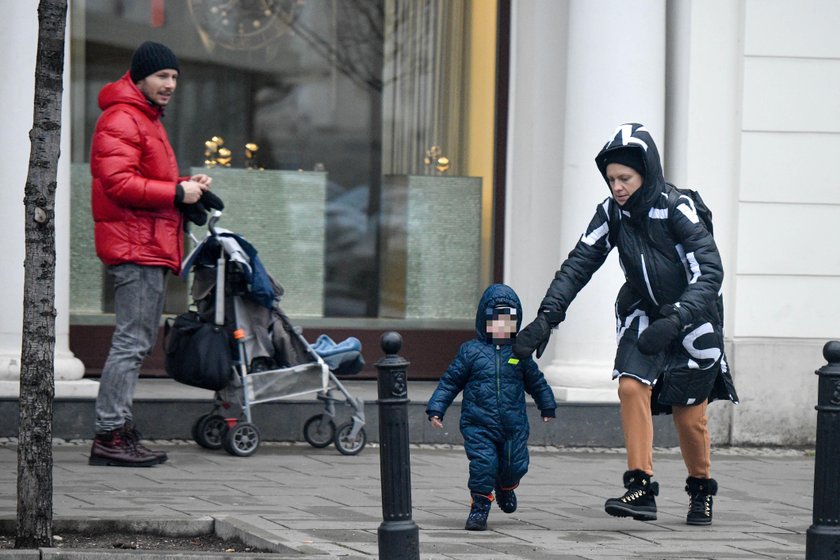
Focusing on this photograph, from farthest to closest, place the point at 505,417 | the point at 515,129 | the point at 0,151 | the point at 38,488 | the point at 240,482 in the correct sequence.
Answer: the point at 515,129
the point at 0,151
the point at 240,482
the point at 505,417
the point at 38,488

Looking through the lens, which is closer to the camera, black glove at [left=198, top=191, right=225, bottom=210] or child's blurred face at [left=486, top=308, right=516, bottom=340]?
child's blurred face at [left=486, top=308, right=516, bottom=340]

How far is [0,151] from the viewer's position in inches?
368

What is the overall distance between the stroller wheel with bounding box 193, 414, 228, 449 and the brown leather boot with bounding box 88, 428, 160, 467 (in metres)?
0.80

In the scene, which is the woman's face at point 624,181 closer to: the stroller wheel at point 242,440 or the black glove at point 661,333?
the black glove at point 661,333

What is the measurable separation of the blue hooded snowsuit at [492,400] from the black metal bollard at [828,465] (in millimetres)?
1238

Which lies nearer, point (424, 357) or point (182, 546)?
point (182, 546)

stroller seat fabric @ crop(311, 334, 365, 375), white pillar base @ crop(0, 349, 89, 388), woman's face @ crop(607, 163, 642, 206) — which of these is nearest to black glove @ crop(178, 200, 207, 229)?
stroller seat fabric @ crop(311, 334, 365, 375)

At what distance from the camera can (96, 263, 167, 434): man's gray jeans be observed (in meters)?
8.19

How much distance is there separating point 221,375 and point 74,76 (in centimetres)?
355

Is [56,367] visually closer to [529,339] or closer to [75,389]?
[75,389]

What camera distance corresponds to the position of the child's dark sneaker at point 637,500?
6.73 metres

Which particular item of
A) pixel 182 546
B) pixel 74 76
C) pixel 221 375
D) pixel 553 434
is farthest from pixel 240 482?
pixel 74 76

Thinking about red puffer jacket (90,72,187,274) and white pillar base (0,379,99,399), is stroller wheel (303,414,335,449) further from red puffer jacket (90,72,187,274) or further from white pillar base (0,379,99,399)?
red puffer jacket (90,72,187,274)

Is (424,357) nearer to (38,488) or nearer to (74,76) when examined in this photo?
(74,76)
